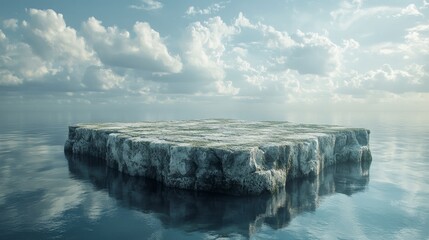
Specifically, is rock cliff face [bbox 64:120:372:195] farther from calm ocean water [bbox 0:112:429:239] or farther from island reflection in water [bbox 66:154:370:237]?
calm ocean water [bbox 0:112:429:239]

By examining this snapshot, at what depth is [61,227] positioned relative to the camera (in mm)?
44875

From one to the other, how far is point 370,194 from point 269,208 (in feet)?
76.4

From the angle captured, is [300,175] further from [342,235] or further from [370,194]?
[342,235]

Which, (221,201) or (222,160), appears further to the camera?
(222,160)

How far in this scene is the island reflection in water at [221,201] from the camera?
154 ft

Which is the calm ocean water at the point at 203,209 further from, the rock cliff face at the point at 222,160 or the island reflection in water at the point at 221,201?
the rock cliff face at the point at 222,160

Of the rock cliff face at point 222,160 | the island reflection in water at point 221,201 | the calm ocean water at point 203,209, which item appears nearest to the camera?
the calm ocean water at point 203,209

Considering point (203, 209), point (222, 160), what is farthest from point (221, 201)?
point (222, 160)

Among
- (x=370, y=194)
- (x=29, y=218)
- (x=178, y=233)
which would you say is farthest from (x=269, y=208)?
(x=29, y=218)

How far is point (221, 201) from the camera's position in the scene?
54.8 m

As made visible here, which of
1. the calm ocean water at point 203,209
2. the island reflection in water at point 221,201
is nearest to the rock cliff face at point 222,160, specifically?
the island reflection in water at point 221,201

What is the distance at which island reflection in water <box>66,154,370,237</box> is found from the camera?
47.0m

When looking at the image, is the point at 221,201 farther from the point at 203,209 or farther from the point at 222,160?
the point at 222,160

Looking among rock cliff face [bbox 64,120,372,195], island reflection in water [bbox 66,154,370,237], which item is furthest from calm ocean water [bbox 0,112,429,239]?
rock cliff face [bbox 64,120,372,195]
